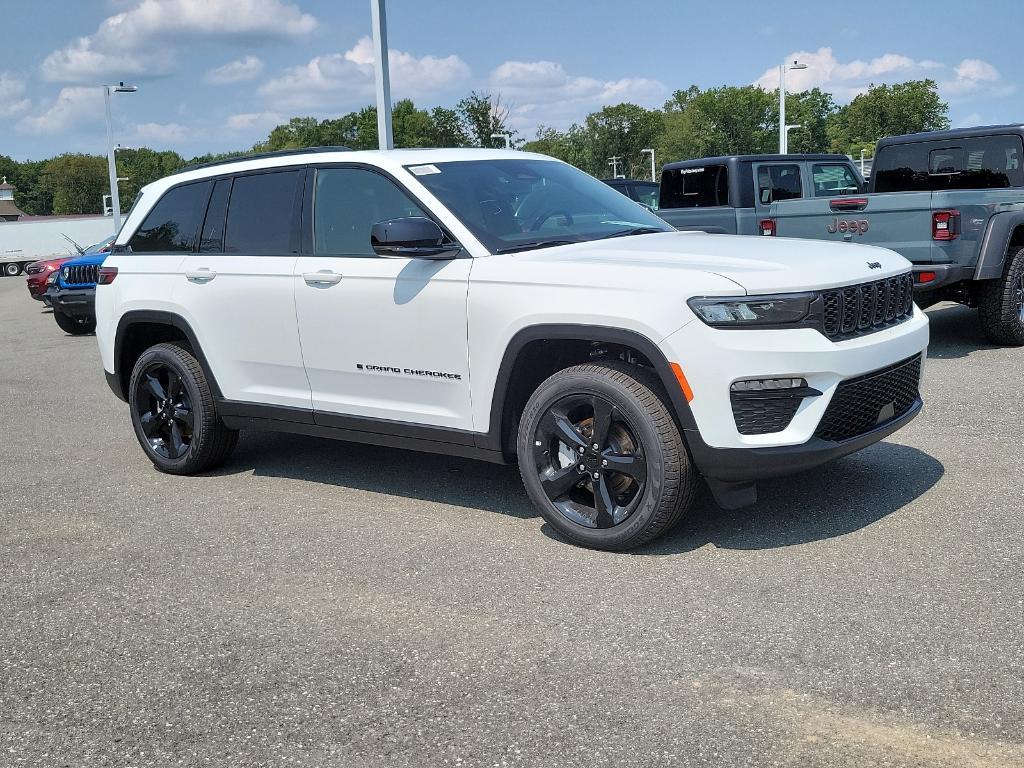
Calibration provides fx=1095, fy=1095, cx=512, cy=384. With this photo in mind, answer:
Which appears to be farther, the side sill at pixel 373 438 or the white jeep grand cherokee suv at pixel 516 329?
the side sill at pixel 373 438

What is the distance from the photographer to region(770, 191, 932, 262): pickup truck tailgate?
941 cm

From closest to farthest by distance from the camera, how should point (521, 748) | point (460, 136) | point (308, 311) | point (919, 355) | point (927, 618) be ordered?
point (521, 748)
point (927, 618)
point (919, 355)
point (308, 311)
point (460, 136)

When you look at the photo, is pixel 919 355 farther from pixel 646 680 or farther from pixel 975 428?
pixel 646 680

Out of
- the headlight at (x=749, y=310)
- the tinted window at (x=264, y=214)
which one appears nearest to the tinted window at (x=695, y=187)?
the tinted window at (x=264, y=214)

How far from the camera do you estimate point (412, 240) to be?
4.93 meters

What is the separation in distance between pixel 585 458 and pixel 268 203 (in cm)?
247

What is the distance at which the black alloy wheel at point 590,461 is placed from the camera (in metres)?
4.66

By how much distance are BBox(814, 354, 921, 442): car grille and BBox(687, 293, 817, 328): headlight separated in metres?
0.39

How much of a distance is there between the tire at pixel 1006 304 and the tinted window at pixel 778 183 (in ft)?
13.6

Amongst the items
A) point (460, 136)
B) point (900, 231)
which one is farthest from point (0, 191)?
point (900, 231)

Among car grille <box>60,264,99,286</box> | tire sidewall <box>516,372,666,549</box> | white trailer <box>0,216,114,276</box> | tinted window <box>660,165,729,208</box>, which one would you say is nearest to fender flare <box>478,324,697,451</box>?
tire sidewall <box>516,372,666,549</box>

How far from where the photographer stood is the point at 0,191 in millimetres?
159125

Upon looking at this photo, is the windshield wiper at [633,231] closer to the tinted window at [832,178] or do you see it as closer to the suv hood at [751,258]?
the suv hood at [751,258]

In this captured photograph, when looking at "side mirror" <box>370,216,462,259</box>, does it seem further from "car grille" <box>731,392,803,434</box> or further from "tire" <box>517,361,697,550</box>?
"car grille" <box>731,392,803,434</box>
